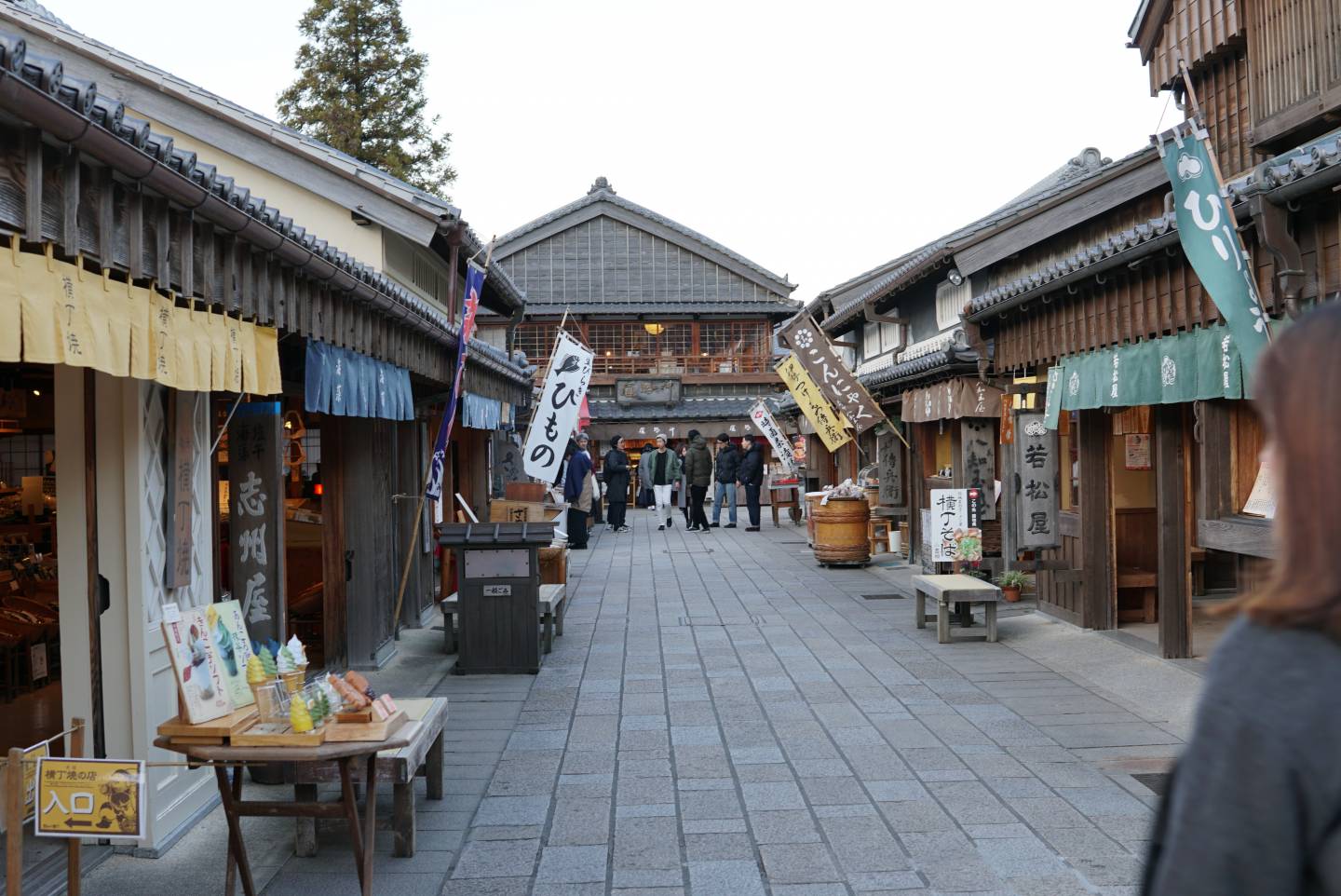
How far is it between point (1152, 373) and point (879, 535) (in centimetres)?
1212

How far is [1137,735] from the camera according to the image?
7.71 m

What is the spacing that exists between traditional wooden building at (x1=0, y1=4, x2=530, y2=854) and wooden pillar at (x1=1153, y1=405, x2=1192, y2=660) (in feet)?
23.2

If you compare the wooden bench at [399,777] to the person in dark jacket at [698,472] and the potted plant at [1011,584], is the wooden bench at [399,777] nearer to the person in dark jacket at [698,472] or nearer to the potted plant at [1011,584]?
the potted plant at [1011,584]

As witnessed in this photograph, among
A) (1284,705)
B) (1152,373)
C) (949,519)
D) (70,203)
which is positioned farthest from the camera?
(949,519)

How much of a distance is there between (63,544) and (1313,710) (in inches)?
230

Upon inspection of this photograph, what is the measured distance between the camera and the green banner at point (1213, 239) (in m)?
6.83

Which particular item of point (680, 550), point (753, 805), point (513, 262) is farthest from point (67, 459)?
point (513, 262)

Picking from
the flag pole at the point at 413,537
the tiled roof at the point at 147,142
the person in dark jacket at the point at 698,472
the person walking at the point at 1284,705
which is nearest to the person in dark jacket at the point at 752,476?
the person in dark jacket at the point at 698,472

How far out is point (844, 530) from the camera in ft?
62.0

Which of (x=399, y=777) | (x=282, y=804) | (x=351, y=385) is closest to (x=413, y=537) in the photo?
(x=351, y=385)

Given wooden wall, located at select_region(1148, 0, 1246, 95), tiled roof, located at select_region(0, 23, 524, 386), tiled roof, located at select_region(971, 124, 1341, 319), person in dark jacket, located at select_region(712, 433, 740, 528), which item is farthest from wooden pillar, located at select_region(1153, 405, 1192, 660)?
person in dark jacket, located at select_region(712, 433, 740, 528)

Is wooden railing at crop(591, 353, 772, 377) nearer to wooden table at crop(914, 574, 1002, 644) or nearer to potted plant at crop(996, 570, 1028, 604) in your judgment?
potted plant at crop(996, 570, 1028, 604)

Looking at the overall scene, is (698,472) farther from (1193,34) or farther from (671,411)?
(1193,34)

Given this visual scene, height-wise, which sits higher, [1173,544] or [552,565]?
[1173,544]
